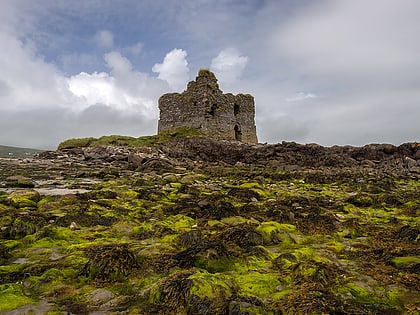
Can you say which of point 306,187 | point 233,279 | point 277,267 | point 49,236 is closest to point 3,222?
point 49,236

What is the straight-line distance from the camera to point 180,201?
23.6 ft

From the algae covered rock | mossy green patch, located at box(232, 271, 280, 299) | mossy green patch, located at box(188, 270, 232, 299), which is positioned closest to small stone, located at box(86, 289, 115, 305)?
mossy green patch, located at box(188, 270, 232, 299)

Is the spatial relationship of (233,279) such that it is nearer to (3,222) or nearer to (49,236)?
(49,236)

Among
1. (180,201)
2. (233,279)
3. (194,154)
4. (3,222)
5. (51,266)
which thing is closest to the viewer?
(233,279)

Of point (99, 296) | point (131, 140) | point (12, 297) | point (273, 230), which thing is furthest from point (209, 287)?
point (131, 140)

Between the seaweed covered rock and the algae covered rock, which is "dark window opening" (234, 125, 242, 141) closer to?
the algae covered rock

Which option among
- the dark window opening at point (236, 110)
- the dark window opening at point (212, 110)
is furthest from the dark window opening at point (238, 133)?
the dark window opening at point (212, 110)

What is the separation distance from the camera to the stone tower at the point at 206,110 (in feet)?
84.5

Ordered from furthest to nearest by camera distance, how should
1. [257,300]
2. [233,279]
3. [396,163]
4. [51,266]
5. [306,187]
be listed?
[396,163], [306,187], [51,266], [233,279], [257,300]

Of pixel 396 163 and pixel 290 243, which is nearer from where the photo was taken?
pixel 290 243

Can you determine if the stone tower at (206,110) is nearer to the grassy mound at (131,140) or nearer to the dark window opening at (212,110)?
the dark window opening at (212,110)

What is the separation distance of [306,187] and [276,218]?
184 inches

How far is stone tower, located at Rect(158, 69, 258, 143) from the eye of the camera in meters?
25.8

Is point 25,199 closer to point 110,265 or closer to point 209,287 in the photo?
point 110,265
